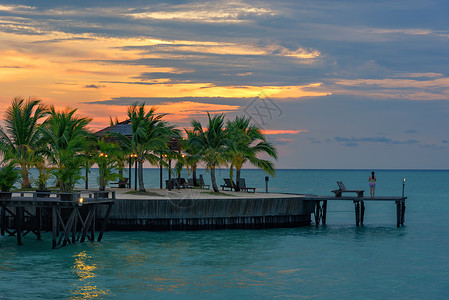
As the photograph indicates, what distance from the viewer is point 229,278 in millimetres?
25922

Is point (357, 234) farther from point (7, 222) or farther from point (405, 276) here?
point (7, 222)

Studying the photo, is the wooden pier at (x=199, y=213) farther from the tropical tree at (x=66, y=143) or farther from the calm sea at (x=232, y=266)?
the tropical tree at (x=66, y=143)

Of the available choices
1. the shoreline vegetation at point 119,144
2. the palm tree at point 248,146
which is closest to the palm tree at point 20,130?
the shoreline vegetation at point 119,144

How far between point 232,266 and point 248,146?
71.1ft

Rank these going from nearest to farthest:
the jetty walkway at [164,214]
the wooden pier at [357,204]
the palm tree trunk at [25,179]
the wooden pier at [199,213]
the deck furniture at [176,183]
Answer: the jetty walkway at [164,214], the wooden pier at [199,213], the wooden pier at [357,204], the palm tree trunk at [25,179], the deck furniture at [176,183]

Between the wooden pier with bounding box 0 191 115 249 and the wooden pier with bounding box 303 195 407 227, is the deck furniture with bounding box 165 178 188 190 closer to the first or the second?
the wooden pier with bounding box 303 195 407 227

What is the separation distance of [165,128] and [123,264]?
1685 centimetres

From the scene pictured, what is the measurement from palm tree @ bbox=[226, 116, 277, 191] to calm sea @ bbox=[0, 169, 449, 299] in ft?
27.0

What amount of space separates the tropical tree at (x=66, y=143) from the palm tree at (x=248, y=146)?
10.8m

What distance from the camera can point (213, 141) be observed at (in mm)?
45188

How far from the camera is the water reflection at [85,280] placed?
75.2 ft

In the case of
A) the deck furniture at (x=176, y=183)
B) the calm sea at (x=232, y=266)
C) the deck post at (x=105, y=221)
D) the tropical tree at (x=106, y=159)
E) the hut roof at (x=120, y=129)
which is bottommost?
the calm sea at (x=232, y=266)

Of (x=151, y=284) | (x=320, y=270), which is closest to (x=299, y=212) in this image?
(x=320, y=270)

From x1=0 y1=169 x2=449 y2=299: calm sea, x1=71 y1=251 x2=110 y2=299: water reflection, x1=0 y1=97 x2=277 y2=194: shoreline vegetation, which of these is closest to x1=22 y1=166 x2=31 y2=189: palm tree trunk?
x1=0 y1=97 x2=277 y2=194: shoreline vegetation
